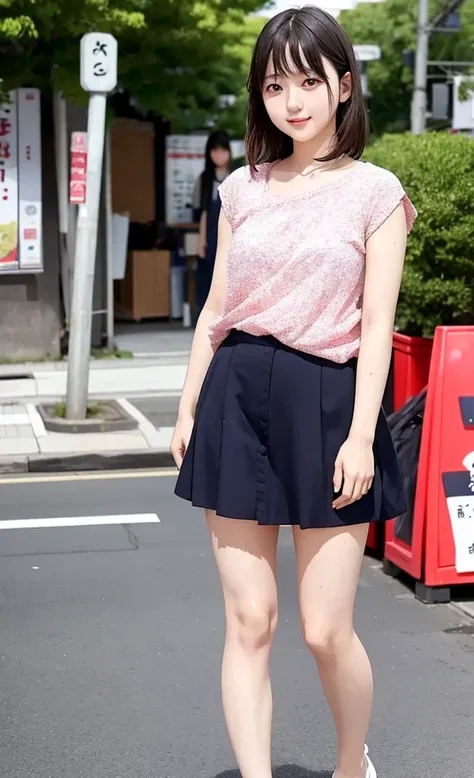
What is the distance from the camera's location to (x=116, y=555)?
20.2 feet

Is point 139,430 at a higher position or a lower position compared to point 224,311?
lower

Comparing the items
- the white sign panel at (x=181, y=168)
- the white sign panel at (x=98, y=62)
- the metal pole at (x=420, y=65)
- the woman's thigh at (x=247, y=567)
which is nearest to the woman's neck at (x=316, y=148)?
the woman's thigh at (x=247, y=567)

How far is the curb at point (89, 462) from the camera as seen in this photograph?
8.34 metres

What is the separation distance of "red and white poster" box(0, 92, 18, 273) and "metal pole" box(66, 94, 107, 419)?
2.76 meters

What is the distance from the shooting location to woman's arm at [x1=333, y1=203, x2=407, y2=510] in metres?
2.95

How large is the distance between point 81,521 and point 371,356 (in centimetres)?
414

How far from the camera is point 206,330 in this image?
3180 mm

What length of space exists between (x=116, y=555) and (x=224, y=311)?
128 inches

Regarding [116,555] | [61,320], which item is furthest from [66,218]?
[116,555]

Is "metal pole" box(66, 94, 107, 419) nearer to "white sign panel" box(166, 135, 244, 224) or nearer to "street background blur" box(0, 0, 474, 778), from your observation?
"street background blur" box(0, 0, 474, 778)

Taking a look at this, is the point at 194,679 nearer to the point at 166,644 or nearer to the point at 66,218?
the point at 166,644

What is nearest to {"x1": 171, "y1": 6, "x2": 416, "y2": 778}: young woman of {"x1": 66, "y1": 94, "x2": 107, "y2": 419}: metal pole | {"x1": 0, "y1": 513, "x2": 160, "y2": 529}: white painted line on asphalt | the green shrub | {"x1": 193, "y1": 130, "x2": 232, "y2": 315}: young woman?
the green shrub

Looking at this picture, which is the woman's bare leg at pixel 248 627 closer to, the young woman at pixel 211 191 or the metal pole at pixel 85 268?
the metal pole at pixel 85 268

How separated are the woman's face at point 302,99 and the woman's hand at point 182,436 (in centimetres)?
73
